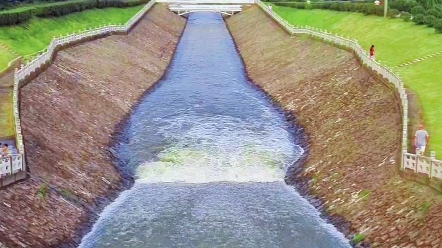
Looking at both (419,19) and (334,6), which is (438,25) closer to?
(419,19)

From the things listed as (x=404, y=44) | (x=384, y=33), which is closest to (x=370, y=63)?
(x=404, y=44)

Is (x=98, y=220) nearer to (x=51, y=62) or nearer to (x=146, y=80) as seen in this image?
(x=51, y=62)

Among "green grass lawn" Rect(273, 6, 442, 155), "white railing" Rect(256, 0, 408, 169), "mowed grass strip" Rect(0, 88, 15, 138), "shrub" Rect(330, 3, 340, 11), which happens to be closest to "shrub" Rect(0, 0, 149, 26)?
"white railing" Rect(256, 0, 408, 169)

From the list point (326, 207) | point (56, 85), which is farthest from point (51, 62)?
point (326, 207)

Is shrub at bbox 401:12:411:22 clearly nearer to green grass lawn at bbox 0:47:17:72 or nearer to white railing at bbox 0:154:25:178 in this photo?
green grass lawn at bbox 0:47:17:72

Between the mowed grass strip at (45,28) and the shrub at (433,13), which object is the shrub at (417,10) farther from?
the mowed grass strip at (45,28)

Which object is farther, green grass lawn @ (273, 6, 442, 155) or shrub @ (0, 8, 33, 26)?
shrub @ (0, 8, 33, 26)

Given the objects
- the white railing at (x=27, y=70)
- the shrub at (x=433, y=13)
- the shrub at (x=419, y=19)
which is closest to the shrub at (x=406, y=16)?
the shrub at (x=433, y=13)
